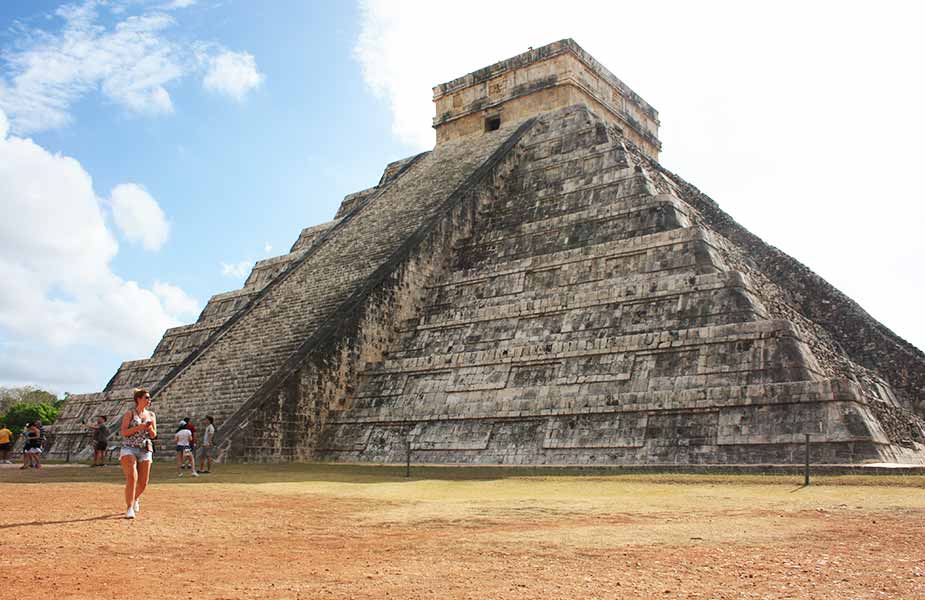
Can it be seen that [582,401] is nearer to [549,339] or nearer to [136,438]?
[549,339]

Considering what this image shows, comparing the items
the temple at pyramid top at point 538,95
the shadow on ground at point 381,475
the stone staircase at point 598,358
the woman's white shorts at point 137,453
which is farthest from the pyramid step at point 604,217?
the woman's white shorts at point 137,453

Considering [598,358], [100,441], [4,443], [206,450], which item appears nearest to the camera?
[206,450]

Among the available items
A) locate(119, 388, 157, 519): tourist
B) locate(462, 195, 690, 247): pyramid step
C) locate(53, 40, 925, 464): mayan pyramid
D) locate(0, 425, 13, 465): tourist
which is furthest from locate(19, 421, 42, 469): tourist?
locate(462, 195, 690, 247): pyramid step

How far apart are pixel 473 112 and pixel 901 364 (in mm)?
13154

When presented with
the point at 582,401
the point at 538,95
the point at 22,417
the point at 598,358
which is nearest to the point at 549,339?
the point at 598,358

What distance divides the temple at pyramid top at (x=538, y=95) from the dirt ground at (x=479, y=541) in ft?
46.6

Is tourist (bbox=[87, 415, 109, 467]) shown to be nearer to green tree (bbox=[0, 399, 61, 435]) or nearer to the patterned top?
the patterned top

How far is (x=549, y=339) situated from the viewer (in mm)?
13656

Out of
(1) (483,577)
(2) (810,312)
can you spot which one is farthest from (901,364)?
(1) (483,577)

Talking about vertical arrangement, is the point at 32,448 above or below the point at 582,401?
below

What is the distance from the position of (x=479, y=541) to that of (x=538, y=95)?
17.6m

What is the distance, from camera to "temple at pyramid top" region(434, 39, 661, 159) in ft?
70.5

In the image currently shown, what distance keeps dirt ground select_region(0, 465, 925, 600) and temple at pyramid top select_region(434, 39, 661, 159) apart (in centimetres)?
1420

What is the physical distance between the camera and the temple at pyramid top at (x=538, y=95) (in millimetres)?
21500
